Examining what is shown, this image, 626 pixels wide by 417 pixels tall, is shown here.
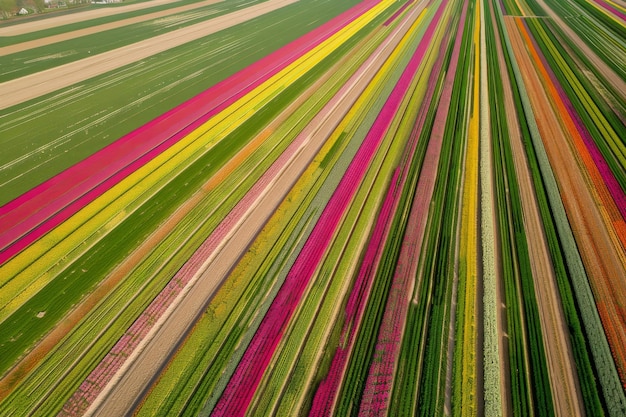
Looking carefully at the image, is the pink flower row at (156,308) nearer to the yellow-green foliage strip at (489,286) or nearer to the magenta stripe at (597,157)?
the yellow-green foliage strip at (489,286)

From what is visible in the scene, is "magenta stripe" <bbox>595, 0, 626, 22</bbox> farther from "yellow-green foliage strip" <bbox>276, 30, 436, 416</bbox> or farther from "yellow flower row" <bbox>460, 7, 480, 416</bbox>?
"yellow-green foliage strip" <bbox>276, 30, 436, 416</bbox>

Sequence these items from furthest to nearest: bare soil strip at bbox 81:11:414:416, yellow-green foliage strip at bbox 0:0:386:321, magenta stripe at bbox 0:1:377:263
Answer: magenta stripe at bbox 0:1:377:263
yellow-green foliage strip at bbox 0:0:386:321
bare soil strip at bbox 81:11:414:416

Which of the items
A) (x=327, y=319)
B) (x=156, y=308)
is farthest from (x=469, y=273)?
(x=156, y=308)

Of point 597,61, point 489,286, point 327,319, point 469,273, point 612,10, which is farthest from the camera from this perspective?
point 612,10

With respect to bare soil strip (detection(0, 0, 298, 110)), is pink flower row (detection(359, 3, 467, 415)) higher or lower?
lower

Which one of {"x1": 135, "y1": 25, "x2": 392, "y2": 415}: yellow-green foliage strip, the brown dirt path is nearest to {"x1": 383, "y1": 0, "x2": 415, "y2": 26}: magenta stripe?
the brown dirt path

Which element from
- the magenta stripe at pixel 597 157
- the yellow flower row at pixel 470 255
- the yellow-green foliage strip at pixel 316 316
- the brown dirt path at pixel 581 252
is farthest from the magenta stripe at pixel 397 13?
the yellow-green foliage strip at pixel 316 316

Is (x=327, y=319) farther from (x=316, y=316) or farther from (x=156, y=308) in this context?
(x=156, y=308)
